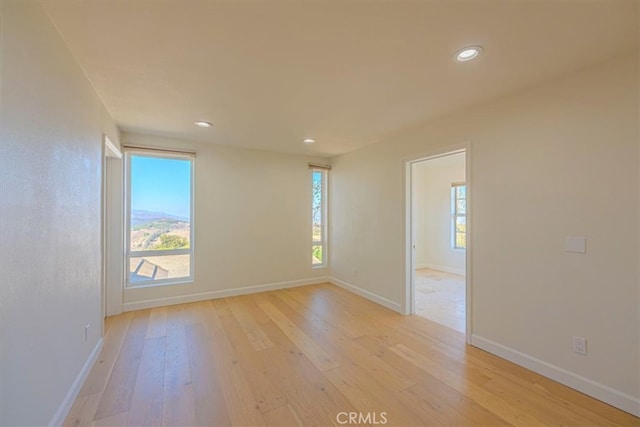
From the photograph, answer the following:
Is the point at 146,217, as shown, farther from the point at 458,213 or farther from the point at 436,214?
the point at 458,213

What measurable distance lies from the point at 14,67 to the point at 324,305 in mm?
3646

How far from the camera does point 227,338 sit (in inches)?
114

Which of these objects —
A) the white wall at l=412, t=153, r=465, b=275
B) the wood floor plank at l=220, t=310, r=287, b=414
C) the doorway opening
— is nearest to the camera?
the wood floor plank at l=220, t=310, r=287, b=414

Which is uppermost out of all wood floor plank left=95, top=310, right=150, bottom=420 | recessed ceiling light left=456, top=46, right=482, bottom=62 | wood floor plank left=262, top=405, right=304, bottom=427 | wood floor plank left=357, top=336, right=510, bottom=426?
recessed ceiling light left=456, top=46, right=482, bottom=62

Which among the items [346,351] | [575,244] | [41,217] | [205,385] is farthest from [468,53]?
[205,385]

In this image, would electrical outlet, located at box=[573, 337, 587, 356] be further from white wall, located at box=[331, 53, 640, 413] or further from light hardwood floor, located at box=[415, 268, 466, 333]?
light hardwood floor, located at box=[415, 268, 466, 333]

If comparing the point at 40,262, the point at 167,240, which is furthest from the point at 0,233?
the point at 167,240

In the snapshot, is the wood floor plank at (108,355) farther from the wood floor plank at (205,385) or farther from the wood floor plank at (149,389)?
Result: the wood floor plank at (205,385)

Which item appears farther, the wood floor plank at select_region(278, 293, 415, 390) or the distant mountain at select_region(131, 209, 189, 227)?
the distant mountain at select_region(131, 209, 189, 227)

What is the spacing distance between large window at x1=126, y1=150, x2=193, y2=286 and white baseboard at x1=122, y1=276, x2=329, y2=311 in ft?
0.84

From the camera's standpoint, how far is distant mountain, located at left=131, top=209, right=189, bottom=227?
3752mm

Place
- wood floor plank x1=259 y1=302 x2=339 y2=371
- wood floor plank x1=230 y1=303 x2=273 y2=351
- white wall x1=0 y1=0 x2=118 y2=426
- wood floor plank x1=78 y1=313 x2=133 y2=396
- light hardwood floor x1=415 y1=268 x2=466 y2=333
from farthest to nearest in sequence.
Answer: light hardwood floor x1=415 y1=268 x2=466 y2=333, wood floor plank x1=230 y1=303 x2=273 y2=351, wood floor plank x1=259 y1=302 x2=339 y2=371, wood floor plank x1=78 y1=313 x2=133 y2=396, white wall x1=0 y1=0 x2=118 y2=426

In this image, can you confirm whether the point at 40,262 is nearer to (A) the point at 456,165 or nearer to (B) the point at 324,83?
(B) the point at 324,83

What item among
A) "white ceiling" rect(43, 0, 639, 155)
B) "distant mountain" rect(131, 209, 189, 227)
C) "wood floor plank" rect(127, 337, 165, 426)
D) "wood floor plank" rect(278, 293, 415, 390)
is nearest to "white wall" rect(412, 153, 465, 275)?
"white ceiling" rect(43, 0, 639, 155)
